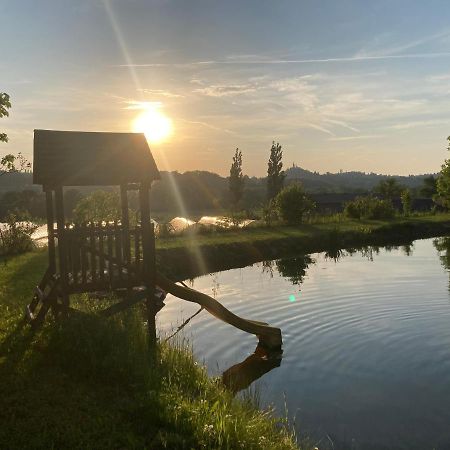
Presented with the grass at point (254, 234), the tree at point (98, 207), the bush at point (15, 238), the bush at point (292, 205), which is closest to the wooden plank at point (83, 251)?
the tree at point (98, 207)

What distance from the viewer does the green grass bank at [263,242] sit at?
2856 centimetres

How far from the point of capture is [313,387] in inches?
476

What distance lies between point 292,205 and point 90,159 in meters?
35.1

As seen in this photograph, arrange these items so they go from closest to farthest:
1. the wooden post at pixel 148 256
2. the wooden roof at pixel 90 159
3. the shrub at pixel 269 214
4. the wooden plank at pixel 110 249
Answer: the wooden roof at pixel 90 159 → the wooden plank at pixel 110 249 → the wooden post at pixel 148 256 → the shrub at pixel 269 214

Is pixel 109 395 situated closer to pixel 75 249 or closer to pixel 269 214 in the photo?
pixel 75 249

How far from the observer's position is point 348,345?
49.6 ft

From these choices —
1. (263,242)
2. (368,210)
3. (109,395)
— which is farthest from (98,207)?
(368,210)

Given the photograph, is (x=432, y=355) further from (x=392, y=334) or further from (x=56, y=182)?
(x=56, y=182)

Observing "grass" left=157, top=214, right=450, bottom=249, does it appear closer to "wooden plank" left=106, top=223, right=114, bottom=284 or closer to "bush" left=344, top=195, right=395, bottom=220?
"bush" left=344, top=195, right=395, bottom=220

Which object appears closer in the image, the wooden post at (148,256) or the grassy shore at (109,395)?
the grassy shore at (109,395)

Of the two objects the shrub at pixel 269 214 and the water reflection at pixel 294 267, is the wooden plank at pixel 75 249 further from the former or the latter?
the shrub at pixel 269 214

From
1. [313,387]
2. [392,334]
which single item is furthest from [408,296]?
[313,387]

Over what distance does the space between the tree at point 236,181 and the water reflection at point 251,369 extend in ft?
202

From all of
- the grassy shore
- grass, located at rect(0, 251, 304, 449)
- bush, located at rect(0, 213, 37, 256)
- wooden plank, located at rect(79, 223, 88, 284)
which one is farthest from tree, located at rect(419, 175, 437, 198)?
grass, located at rect(0, 251, 304, 449)
